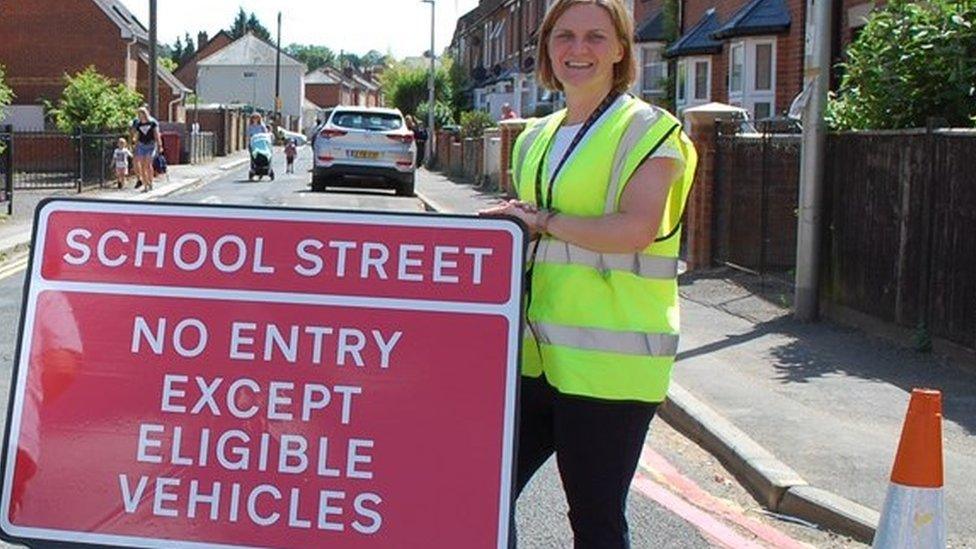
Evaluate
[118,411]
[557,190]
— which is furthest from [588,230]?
[118,411]

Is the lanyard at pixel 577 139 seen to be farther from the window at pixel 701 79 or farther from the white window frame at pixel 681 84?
the white window frame at pixel 681 84

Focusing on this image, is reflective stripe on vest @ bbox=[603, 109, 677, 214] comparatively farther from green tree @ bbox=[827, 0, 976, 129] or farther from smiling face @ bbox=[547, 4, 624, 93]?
green tree @ bbox=[827, 0, 976, 129]

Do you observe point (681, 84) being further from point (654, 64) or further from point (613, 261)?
point (613, 261)

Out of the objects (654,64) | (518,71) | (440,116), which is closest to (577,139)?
(654,64)

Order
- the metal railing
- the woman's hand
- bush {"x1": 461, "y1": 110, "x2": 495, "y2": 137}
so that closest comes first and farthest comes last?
the woman's hand, bush {"x1": 461, "y1": 110, "x2": 495, "y2": 137}, the metal railing

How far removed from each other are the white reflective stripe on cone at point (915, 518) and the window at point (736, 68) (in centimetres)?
1959

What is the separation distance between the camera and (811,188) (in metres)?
11.2

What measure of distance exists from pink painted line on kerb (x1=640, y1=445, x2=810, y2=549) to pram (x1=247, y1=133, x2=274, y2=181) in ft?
93.1

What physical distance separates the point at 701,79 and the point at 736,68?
2826 millimetres

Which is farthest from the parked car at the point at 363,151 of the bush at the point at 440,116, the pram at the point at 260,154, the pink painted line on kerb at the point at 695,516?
the bush at the point at 440,116

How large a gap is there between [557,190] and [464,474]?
719mm

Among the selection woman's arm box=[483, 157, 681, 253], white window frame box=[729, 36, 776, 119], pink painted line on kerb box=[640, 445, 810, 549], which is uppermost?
white window frame box=[729, 36, 776, 119]

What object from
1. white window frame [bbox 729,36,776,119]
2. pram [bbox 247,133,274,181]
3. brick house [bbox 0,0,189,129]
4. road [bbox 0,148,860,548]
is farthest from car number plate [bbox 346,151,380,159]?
brick house [bbox 0,0,189,129]

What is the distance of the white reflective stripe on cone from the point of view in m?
4.18
